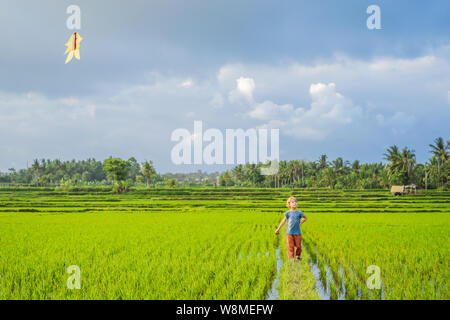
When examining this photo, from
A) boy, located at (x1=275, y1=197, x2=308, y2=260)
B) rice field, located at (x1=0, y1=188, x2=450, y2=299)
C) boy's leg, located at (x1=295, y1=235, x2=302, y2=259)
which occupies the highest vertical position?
boy, located at (x1=275, y1=197, x2=308, y2=260)

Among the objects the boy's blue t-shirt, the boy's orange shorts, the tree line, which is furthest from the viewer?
the tree line

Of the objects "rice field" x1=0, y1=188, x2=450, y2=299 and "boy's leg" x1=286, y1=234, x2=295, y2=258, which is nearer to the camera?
"rice field" x1=0, y1=188, x2=450, y2=299

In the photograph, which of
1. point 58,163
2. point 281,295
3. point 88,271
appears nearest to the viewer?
point 281,295

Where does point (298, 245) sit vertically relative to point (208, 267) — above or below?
above

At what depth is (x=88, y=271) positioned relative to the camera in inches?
192

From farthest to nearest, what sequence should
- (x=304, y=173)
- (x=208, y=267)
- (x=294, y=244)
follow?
(x=304, y=173) < (x=294, y=244) < (x=208, y=267)

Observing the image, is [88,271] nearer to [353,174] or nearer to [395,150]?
[395,150]
